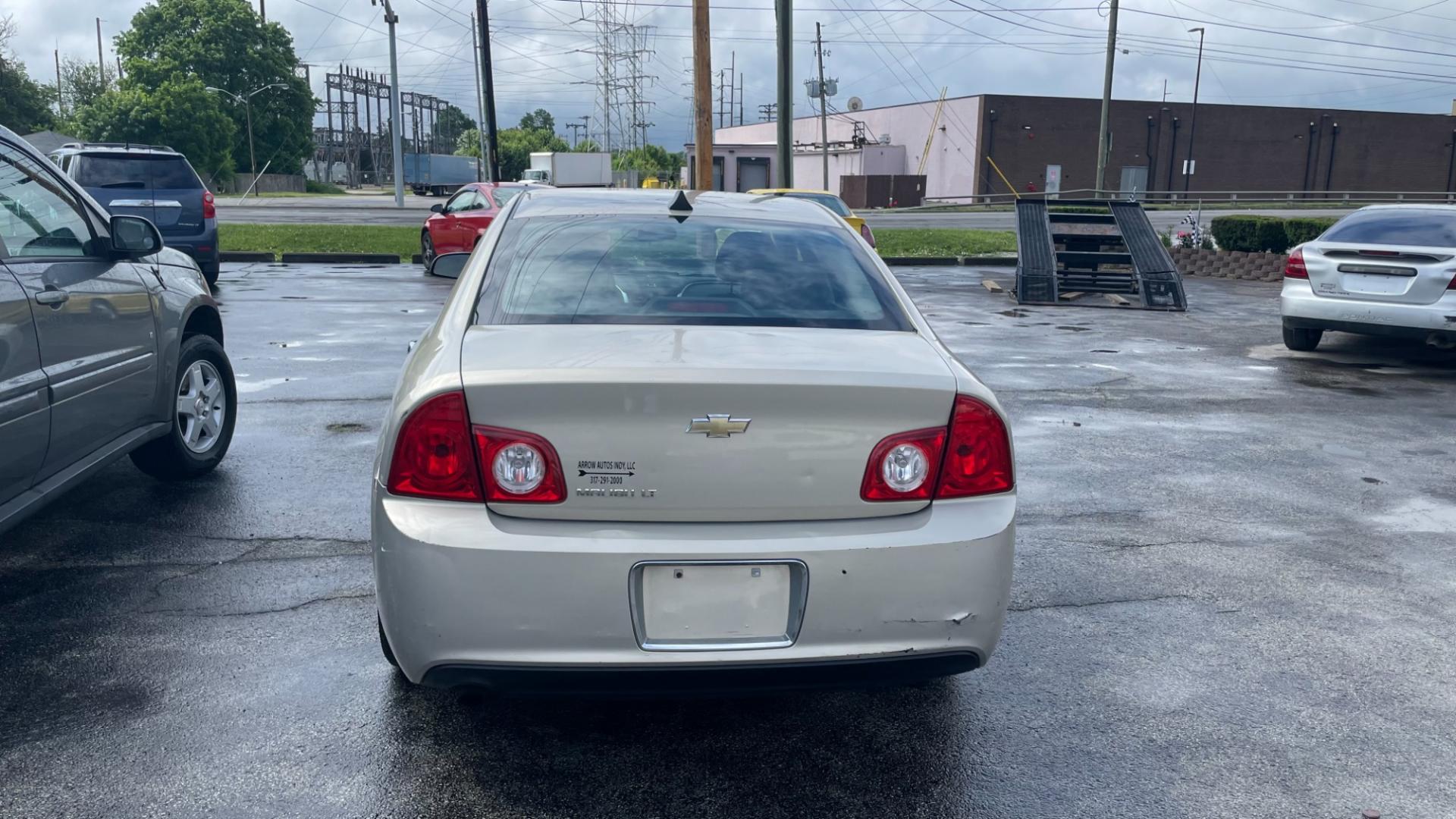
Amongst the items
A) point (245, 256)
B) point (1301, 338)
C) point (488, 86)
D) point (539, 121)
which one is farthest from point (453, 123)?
point (1301, 338)

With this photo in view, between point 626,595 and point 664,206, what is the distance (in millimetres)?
1854

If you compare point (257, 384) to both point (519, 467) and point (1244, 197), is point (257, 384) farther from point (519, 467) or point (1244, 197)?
point (1244, 197)

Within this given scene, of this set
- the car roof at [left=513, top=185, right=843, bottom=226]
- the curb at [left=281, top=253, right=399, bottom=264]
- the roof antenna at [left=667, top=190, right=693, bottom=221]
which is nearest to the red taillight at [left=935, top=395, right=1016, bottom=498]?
the car roof at [left=513, top=185, right=843, bottom=226]

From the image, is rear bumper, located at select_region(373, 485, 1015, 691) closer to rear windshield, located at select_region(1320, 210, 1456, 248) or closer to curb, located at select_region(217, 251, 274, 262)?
rear windshield, located at select_region(1320, 210, 1456, 248)

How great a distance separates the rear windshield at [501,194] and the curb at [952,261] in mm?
7676

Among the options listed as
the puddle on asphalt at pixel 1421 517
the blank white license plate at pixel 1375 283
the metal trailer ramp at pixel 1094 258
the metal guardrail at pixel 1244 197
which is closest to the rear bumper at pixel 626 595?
the puddle on asphalt at pixel 1421 517

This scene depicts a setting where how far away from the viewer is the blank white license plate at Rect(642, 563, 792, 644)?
2756 millimetres

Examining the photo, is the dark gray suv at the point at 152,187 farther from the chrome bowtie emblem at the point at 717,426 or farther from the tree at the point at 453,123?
the tree at the point at 453,123

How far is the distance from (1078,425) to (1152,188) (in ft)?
215

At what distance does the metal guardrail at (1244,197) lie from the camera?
61625 mm

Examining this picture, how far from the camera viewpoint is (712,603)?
9.09 ft

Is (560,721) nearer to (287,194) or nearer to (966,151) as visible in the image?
(966,151)

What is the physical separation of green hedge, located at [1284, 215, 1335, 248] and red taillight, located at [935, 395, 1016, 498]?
54.0 ft

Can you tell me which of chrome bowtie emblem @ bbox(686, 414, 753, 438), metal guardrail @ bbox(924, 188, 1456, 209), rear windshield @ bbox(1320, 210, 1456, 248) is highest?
rear windshield @ bbox(1320, 210, 1456, 248)
